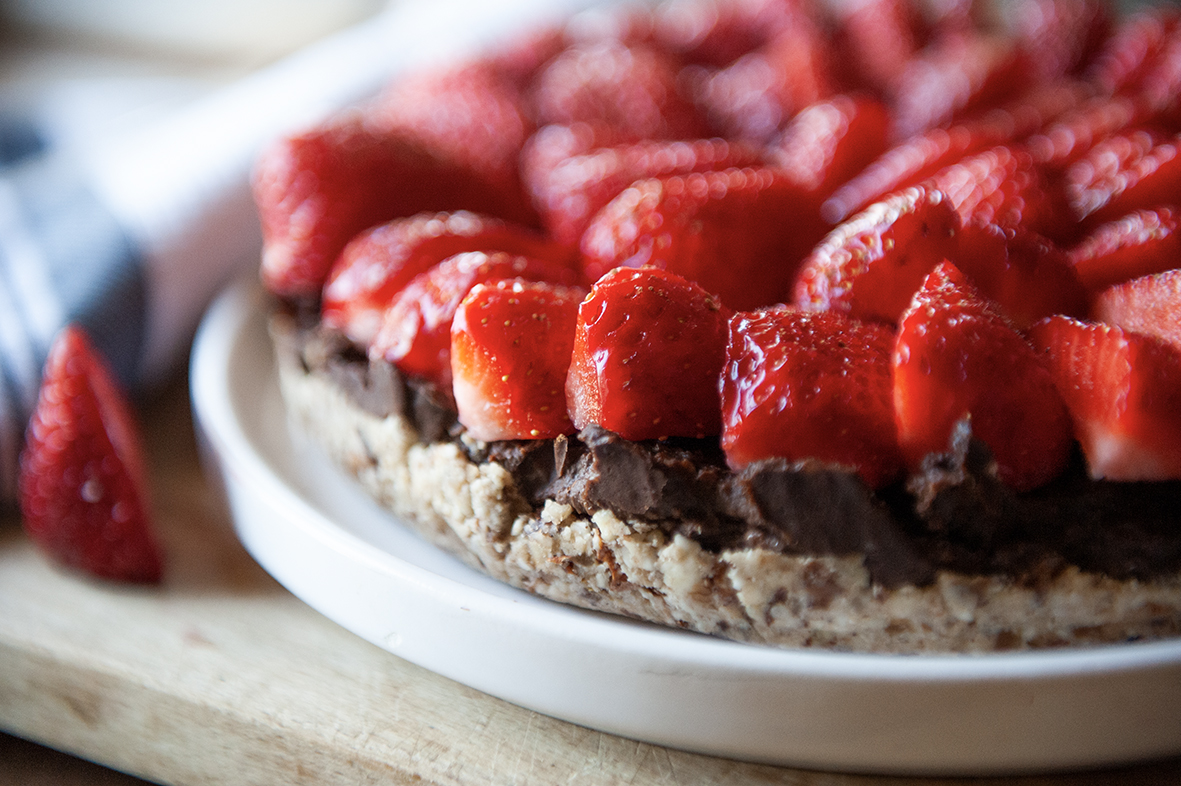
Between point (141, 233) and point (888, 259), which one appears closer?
point (888, 259)

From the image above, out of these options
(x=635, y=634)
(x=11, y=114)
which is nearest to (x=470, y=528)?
(x=635, y=634)

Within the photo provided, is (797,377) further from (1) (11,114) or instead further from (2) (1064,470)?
(1) (11,114)

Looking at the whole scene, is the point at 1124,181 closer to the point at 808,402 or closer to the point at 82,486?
the point at 808,402

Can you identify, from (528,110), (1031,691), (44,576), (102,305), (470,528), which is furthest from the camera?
(528,110)

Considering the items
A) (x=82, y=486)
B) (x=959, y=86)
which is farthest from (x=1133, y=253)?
(x=82, y=486)

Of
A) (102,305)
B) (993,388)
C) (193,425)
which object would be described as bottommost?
(193,425)

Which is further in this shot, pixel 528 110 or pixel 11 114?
pixel 11 114

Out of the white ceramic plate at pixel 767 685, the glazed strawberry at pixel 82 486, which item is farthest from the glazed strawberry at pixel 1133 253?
the glazed strawberry at pixel 82 486
